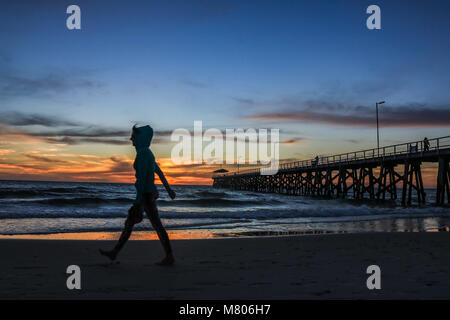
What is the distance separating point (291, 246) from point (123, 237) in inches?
129

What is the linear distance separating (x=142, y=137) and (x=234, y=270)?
2113mm

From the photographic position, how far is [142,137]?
4824mm

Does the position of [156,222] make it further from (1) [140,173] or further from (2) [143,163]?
(2) [143,163]

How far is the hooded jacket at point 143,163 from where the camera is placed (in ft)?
15.4

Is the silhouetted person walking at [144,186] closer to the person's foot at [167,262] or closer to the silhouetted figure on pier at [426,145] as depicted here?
the person's foot at [167,262]

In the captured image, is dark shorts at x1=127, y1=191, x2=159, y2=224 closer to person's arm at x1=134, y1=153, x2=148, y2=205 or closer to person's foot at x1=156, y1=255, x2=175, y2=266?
person's arm at x1=134, y1=153, x2=148, y2=205

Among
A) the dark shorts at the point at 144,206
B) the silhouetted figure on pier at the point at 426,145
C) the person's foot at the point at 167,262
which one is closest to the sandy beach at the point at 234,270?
the person's foot at the point at 167,262

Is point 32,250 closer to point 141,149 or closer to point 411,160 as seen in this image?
point 141,149

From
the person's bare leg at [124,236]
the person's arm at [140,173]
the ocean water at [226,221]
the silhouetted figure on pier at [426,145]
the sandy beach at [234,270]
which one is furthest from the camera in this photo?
the silhouetted figure on pier at [426,145]

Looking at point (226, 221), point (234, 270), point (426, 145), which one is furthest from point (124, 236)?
point (426, 145)

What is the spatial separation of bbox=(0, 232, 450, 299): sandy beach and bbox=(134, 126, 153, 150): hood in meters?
1.62
